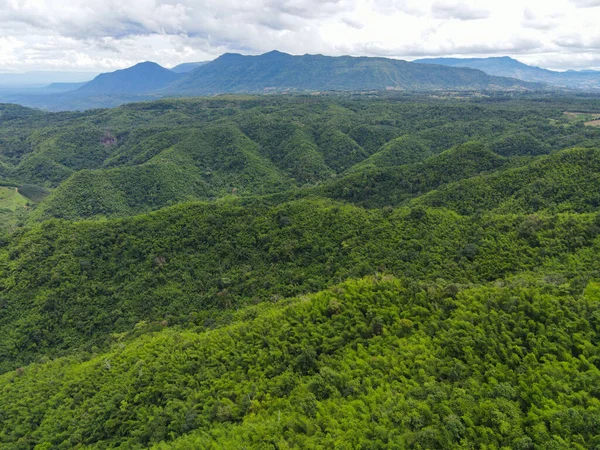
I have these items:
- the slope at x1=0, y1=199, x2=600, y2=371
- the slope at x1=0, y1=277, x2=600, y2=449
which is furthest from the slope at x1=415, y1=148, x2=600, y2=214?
the slope at x1=0, y1=277, x2=600, y2=449

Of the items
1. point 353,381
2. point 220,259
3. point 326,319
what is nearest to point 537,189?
point 326,319

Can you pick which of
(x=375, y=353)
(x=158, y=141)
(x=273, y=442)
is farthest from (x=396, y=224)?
(x=158, y=141)

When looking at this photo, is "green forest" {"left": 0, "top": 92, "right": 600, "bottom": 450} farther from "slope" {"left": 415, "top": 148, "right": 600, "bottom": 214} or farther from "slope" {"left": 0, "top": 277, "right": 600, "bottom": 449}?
"slope" {"left": 415, "top": 148, "right": 600, "bottom": 214}

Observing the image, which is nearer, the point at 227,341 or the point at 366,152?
→ the point at 227,341

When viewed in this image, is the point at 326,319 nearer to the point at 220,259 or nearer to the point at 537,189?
the point at 220,259

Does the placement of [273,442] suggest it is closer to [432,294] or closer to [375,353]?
[375,353]

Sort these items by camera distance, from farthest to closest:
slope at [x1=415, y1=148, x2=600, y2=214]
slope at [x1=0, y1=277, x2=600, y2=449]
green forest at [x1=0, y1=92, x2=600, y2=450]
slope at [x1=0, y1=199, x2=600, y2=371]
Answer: slope at [x1=415, y1=148, x2=600, y2=214]
slope at [x1=0, y1=199, x2=600, y2=371]
green forest at [x1=0, y1=92, x2=600, y2=450]
slope at [x1=0, y1=277, x2=600, y2=449]

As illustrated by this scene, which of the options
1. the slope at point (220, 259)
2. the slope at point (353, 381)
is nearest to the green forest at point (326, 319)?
the slope at point (353, 381)

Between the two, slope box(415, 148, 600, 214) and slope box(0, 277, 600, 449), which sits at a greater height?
slope box(415, 148, 600, 214)
